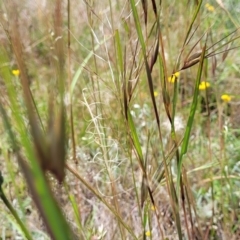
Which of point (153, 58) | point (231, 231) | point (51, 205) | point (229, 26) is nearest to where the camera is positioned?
point (51, 205)

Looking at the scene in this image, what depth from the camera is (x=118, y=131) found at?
2.27ft

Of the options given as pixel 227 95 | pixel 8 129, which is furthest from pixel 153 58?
pixel 227 95

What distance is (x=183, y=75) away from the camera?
1.73 metres

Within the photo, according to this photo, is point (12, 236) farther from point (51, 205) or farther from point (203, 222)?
point (51, 205)

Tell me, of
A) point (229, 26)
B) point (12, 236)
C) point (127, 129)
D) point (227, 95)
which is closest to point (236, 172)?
point (227, 95)

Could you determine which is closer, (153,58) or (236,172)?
(153,58)

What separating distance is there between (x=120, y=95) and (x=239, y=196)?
1.88 ft

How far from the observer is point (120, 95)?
1.91 feet

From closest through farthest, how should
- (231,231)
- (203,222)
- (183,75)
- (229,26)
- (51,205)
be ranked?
(51,205), (231,231), (203,222), (183,75), (229,26)

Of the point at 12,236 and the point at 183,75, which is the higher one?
the point at 183,75

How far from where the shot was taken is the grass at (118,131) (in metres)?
0.21

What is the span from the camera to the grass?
0.21m

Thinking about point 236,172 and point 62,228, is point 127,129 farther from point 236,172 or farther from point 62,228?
point 236,172

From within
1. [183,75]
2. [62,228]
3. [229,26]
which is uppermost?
[229,26]
